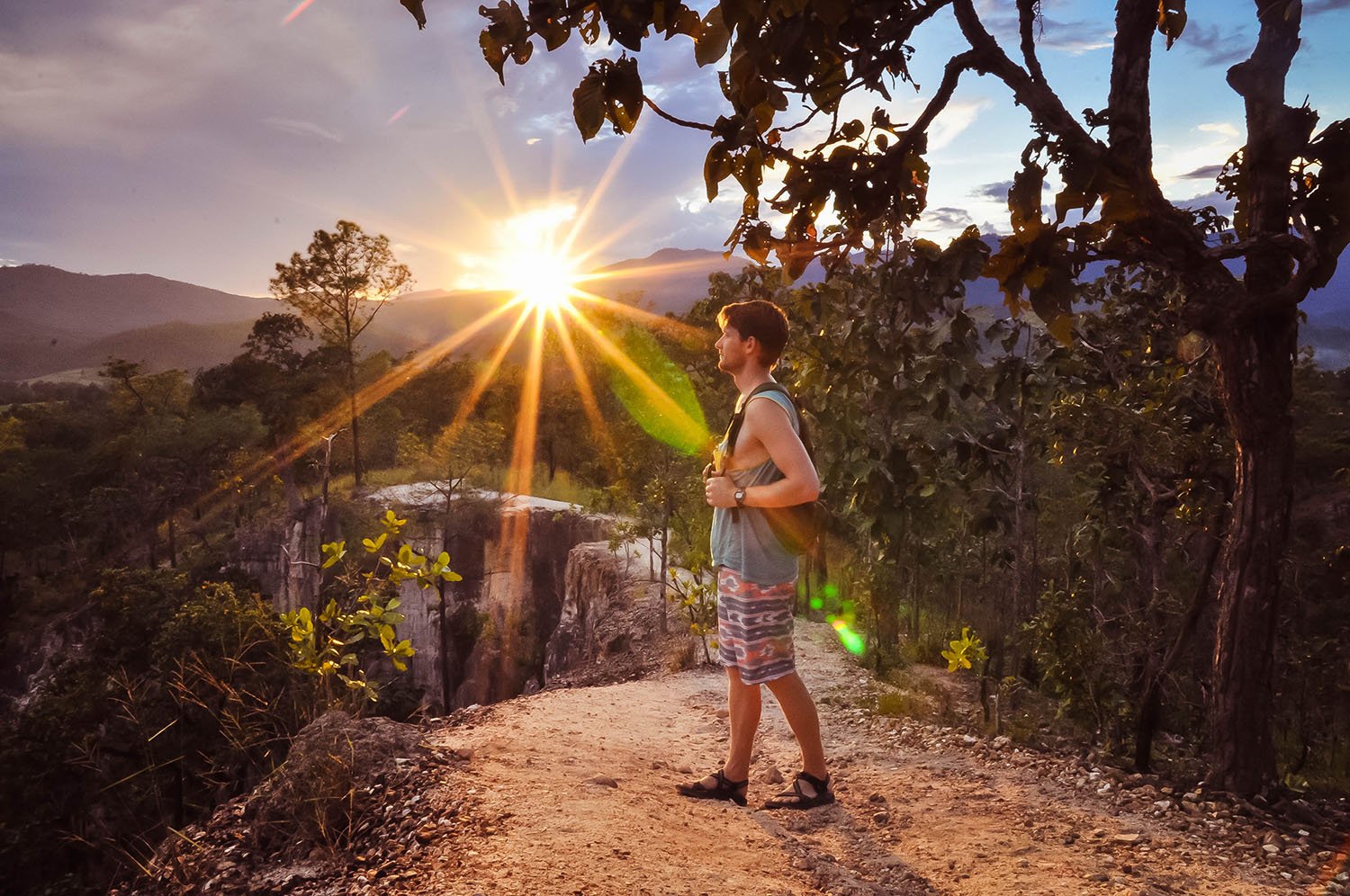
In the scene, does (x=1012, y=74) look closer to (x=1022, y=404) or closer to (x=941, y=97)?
(x=941, y=97)

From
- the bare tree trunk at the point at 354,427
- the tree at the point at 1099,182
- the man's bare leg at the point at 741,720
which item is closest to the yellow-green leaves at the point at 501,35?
the tree at the point at 1099,182

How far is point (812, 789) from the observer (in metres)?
3.43

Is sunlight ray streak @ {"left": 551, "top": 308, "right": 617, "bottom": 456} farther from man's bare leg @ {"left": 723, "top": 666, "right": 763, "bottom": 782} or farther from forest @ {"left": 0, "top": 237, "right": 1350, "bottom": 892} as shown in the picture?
man's bare leg @ {"left": 723, "top": 666, "right": 763, "bottom": 782}

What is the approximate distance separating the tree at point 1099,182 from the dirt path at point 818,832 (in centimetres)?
76

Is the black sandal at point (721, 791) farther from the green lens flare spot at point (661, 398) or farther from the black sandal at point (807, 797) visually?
the green lens flare spot at point (661, 398)

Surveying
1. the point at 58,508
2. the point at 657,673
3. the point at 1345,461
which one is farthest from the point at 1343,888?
the point at 58,508

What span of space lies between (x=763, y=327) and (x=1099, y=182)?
4.65ft

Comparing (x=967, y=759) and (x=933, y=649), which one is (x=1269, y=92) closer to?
(x=967, y=759)

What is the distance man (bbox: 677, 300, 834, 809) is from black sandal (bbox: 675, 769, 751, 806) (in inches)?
10.9

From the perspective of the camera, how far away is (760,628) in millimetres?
3068

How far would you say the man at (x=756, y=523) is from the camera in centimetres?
296

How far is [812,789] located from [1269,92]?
135 inches

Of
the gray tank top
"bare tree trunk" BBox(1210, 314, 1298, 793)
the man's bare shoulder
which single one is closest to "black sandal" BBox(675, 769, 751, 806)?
the gray tank top

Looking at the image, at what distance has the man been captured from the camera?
2959 mm
